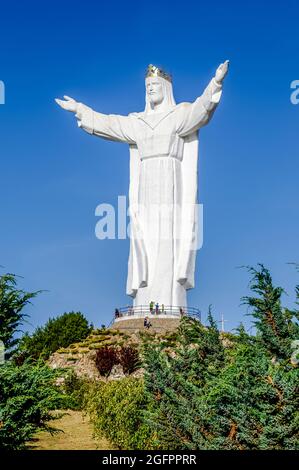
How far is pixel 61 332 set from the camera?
1099 inches

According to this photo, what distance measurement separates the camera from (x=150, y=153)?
94.0 feet

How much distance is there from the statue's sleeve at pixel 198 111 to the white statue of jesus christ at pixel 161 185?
0.04 meters

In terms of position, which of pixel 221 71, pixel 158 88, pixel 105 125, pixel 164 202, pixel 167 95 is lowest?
pixel 164 202

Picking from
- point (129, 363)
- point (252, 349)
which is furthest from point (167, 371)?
point (129, 363)

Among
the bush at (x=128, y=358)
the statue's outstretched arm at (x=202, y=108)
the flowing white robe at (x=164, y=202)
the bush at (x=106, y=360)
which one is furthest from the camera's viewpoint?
the flowing white robe at (x=164, y=202)

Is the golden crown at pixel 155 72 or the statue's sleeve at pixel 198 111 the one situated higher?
the golden crown at pixel 155 72

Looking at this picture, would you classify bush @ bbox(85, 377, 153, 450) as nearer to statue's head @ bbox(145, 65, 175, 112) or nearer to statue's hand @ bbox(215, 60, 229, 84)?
statue's hand @ bbox(215, 60, 229, 84)

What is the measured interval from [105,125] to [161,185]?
13.0ft

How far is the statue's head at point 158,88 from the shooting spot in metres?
29.1

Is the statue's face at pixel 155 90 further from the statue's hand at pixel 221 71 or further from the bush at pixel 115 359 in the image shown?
the bush at pixel 115 359

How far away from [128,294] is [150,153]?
629 centimetres

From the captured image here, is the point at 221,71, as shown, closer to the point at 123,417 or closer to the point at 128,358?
the point at 128,358

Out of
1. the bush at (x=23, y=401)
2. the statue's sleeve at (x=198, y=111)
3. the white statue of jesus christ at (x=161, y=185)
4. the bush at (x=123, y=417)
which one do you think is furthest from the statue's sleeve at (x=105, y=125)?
the bush at (x=23, y=401)

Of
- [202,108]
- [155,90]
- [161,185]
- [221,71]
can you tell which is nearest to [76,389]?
[161,185]
